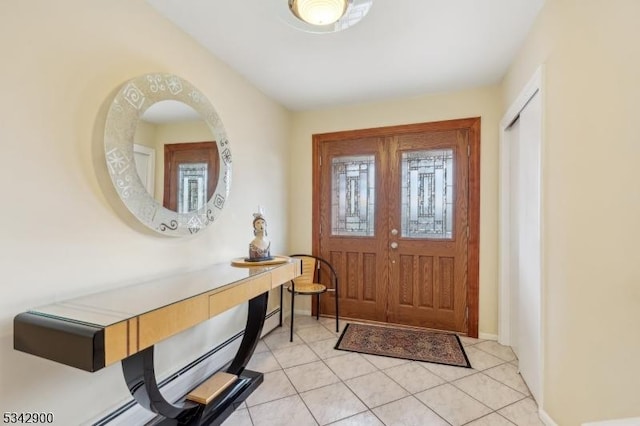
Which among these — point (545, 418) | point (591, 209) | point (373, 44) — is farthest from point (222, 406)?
point (373, 44)

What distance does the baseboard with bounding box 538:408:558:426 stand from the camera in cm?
162

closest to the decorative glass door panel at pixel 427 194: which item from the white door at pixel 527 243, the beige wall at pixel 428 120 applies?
the beige wall at pixel 428 120

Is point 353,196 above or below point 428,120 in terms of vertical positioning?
below

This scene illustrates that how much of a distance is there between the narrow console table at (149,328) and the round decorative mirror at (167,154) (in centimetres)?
43

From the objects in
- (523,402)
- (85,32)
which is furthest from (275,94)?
(523,402)

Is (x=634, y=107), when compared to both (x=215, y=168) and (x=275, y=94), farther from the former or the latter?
(x=275, y=94)

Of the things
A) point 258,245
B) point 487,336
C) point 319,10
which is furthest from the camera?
point 487,336

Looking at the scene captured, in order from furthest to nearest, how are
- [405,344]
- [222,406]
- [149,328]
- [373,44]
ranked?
[405,344] → [373,44] → [222,406] → [149,328]

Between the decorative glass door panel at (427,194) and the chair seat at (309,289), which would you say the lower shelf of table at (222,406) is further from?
the decorative glass door panel at (427,194)

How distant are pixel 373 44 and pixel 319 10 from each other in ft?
2.73

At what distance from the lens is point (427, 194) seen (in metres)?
3.07

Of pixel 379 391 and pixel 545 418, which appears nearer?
pixel 545 418

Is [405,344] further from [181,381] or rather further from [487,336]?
[181,381]

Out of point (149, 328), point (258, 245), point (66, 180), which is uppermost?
point (66, 180)
